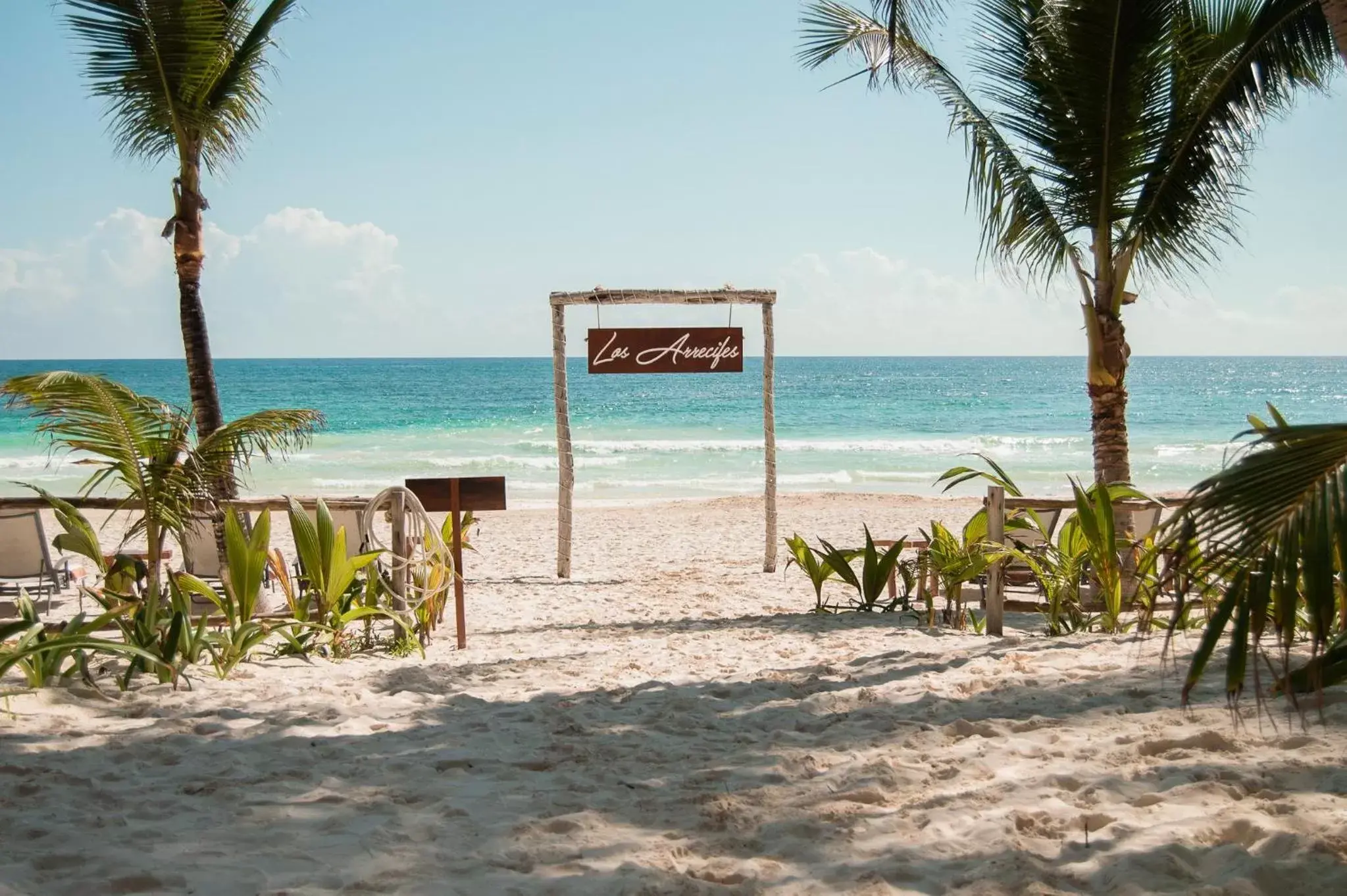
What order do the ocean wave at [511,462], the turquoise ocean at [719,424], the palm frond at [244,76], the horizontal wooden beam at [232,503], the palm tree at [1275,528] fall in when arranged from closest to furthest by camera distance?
the palm tree at [1275,528] < the horizontal wooden beam at [232,503] < the palm frond at [244,76] < the turquoise ocean at [719,424] < the ocean wave at [511,462]

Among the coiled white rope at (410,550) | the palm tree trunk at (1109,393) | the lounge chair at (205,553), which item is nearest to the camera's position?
the coiled white rope at (410,550)

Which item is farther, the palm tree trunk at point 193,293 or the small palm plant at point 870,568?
the palm tree trunk at point 193,293

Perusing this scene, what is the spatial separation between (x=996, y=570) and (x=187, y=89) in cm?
573

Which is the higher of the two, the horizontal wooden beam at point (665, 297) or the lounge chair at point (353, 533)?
the horizontal wooden beam at point (665, 297)

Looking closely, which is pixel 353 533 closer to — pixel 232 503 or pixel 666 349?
pixel 232 503

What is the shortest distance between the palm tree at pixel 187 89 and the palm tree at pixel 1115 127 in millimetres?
3785

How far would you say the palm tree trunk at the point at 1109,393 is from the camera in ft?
19.6

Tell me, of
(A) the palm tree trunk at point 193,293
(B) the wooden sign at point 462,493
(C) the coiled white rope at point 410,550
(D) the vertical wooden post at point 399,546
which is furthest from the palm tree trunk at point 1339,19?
(A) the palm tree trunk at point 193,293

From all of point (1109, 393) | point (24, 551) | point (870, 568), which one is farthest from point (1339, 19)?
point (24, 551)

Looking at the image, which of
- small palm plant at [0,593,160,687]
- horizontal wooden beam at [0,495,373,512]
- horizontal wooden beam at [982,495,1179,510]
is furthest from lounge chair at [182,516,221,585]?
horizontal wooden beam at [982,495,1179,510]

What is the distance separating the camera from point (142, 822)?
2.59 m

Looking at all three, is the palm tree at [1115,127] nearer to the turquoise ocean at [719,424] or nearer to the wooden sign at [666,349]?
the wooden sign at [666,349]

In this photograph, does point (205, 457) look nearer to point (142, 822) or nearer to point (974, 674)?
point (142, 822)

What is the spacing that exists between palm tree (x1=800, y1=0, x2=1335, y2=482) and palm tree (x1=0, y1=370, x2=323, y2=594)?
152 inches
